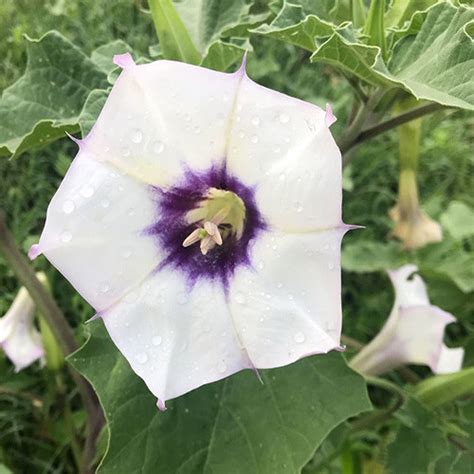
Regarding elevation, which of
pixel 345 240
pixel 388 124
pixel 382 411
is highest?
pixel 388 124

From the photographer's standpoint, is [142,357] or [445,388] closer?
[142,357]

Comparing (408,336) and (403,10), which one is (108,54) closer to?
(403,10)

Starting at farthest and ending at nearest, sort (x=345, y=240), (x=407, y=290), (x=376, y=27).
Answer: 1. (x=345, y=240)
2. (x=407, y=290)
3. (x=376, y=27)

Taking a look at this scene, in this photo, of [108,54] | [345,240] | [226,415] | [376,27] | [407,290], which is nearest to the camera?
[376,27]

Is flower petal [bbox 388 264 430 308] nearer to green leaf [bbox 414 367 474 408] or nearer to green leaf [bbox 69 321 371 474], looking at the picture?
green leaf [bbox 414 367 474 408]

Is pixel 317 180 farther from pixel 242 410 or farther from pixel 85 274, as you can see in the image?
pixel 242 410

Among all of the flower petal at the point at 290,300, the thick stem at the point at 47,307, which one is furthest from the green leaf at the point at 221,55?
the thick stem at the point at 47,307

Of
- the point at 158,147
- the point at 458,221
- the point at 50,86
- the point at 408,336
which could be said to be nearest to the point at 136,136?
the point at 158,147

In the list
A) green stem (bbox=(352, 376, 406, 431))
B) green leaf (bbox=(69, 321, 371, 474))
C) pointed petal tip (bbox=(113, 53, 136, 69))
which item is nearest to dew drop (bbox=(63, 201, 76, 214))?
pointed petal tip (bbox=(113, 53, 136, 69))
